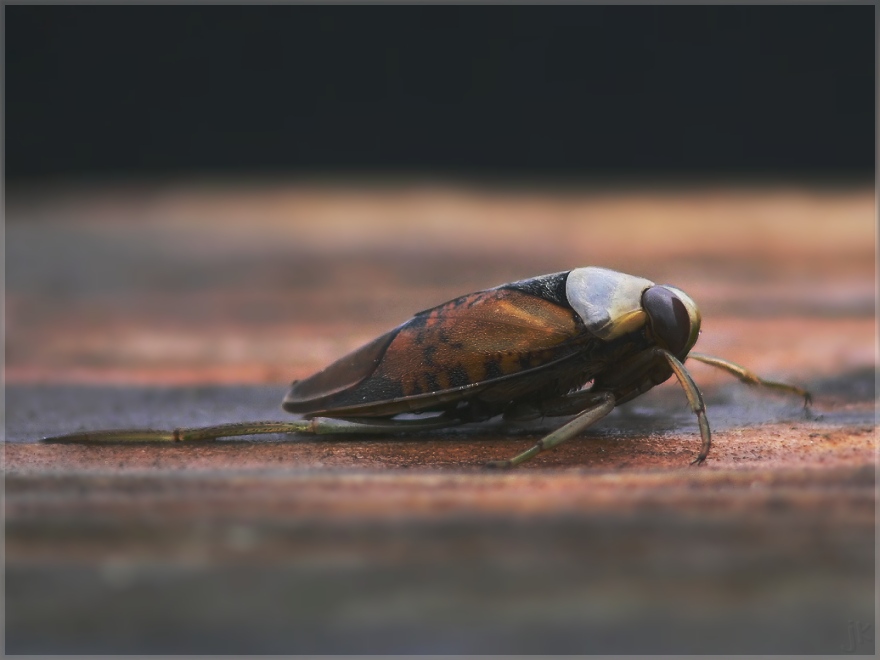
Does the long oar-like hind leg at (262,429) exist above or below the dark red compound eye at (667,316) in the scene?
below

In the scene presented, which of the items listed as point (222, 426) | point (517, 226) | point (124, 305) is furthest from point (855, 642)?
point (517, 226)

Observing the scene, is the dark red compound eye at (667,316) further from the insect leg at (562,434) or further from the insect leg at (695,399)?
the insect leg at (562,434)

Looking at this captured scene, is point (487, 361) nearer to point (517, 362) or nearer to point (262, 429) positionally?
point (517, 362)

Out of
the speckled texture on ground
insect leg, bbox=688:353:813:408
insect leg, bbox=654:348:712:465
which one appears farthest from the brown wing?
insect leg, bbox=688:353:813:408

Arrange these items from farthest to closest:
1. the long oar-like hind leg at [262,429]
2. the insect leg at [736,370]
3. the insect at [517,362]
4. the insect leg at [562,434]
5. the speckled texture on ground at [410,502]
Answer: the insect leg at [736,370], the long oar-like hind leg at [262,429], the insect at [517,362], the insect leg at [562,434], the speckled texture on ground at [410,502]

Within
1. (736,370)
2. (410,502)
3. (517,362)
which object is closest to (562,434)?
(517,362)

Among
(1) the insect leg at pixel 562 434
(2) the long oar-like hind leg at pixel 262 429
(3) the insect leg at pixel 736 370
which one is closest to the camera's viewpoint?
(1) the insect leg at pixel 562 434

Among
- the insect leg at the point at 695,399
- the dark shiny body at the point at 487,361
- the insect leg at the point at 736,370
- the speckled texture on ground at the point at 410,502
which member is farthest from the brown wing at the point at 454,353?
the insect leg at the point at 736,370

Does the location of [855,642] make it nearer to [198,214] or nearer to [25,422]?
[25,422]

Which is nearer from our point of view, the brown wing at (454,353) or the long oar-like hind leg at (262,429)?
the brown wing at (454,353)
